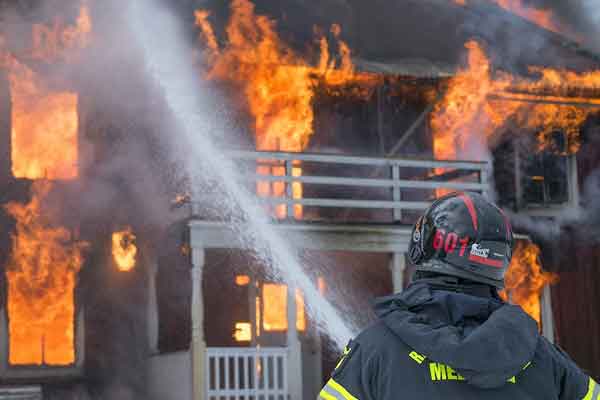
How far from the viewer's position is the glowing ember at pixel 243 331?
15.2 meters

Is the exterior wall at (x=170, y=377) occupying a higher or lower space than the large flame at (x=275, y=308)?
lower

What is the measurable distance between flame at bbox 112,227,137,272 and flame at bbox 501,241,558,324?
5477mm

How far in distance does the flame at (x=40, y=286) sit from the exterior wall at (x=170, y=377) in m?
1.12

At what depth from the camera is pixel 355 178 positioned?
14.9m

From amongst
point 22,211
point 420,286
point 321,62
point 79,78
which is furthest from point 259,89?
point 420,286

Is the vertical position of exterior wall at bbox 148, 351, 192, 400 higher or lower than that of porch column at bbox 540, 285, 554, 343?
lower

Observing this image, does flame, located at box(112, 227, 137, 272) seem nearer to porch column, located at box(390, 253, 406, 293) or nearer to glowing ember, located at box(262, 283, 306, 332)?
glowing ember, located at box(262, 283, 306, 332)

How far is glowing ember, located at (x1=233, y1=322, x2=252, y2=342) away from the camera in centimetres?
1518

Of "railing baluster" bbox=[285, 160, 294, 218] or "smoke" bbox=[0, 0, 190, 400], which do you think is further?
"smoke" bbox=[0, 0, 190, 400]

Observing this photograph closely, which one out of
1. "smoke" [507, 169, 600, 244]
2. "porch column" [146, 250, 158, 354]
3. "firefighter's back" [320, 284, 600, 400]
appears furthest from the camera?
"smoke" [507, 169, 600, 244]

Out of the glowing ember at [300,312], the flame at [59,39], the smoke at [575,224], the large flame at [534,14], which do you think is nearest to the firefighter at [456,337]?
the glowing ember at [300,312]

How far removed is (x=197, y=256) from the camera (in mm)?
13430

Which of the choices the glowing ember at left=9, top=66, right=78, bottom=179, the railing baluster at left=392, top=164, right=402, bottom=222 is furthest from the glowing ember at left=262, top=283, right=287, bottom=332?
the glowing ember at left=9, top=66, right=78, bottom=179

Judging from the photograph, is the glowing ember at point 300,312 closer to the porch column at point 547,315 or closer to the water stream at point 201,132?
the water stream at point 201,132
